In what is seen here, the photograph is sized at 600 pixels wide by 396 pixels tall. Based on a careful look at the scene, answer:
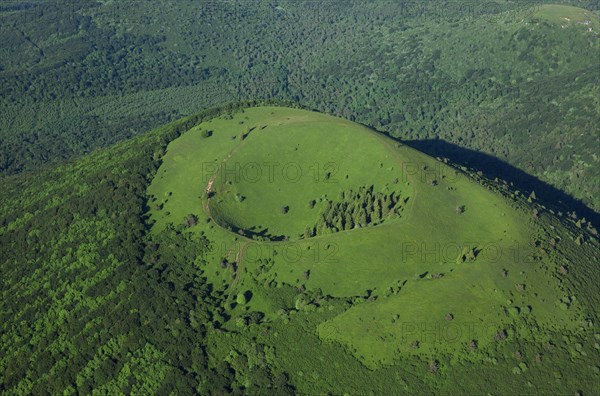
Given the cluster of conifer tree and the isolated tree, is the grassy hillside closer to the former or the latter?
the isolated tree

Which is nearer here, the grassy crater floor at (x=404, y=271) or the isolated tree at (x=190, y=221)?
the grassy crater floor at (x=404, y=271)

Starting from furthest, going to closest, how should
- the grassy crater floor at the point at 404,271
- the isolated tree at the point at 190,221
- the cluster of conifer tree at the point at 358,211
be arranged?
the isolated tree at the point at 190,221
the cluster of conifer tree at the point at 358,211
the grassy crater floor at the point at 404,271

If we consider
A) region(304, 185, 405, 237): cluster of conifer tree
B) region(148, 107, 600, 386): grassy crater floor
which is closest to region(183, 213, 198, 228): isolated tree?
region(148, 107, 600, 386): grassy crater floor

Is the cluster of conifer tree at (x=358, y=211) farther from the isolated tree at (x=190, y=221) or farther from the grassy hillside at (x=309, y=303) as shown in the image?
the isolated tree at (x=190, y=221)

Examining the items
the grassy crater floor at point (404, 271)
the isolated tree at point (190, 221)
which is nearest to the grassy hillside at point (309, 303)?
the grassy crater floor at point (404, 271)

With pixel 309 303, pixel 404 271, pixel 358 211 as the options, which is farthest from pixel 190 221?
pixel 404 271

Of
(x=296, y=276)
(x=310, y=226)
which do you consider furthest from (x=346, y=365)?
(x=310, y=226)

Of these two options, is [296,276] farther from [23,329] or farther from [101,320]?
[23,329]

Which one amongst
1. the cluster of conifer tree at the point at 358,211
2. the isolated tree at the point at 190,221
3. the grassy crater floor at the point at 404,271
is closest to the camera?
the grassy crater floor at the point at 404,271

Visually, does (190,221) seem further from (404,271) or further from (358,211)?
(404,271)

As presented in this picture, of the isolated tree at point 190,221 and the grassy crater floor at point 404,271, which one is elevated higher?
the grassy crater floor at point 404,271

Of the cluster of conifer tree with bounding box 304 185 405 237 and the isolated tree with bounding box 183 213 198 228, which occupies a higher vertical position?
the cluster of conifer tree with bounding box 304 185 405 237
